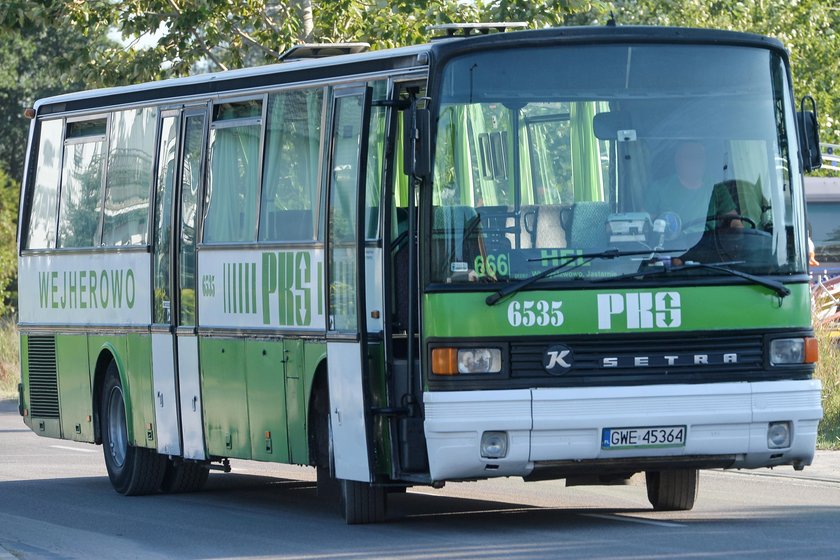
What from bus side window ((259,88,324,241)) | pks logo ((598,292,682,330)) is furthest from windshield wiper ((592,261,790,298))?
bus side window ((259,88,324,241))

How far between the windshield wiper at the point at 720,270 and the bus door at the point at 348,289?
70.7 inches

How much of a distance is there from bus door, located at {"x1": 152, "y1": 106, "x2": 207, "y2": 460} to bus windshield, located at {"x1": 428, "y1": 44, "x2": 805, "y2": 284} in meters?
A: 4.00

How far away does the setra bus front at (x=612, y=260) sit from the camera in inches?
420

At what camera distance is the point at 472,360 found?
420 inches

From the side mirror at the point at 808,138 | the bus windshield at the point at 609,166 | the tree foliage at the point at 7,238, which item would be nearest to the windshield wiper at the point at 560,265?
the bus windshield at the point at 609,166

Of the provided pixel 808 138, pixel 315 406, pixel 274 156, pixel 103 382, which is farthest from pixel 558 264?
pixel 103 382

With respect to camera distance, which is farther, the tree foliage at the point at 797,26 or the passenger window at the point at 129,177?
the tree foliage at the point at 797,26

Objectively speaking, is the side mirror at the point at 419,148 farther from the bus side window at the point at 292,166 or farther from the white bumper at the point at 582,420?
the bus side window at the point at 292,166

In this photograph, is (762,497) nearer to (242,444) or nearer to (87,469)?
(242,444)

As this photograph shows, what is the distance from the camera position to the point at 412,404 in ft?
36.4

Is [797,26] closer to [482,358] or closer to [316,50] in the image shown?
[316,50]

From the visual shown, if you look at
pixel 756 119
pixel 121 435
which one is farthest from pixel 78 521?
pixel 756 119

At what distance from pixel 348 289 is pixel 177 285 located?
3123 mm

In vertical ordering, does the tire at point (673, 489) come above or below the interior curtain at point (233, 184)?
below
